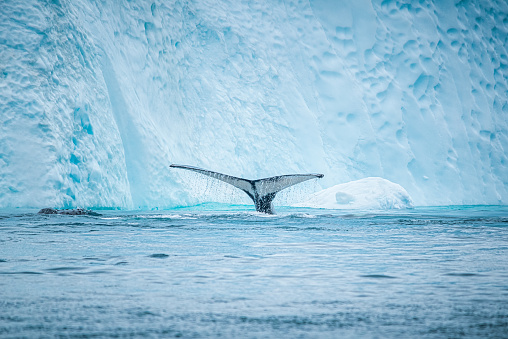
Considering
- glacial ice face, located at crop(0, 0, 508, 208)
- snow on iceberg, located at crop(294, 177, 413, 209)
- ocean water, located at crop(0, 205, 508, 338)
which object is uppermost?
glacial ice face, located at crop(0, 0, 508, 208)

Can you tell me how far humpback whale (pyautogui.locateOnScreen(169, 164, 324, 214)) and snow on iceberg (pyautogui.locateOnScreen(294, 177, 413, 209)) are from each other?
1119 cm

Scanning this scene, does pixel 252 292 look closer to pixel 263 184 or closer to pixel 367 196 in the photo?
pixel 263 184

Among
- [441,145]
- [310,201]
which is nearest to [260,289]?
[310,201]

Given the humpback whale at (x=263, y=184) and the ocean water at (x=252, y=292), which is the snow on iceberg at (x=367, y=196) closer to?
the humpback whale at (x=263, y=184)

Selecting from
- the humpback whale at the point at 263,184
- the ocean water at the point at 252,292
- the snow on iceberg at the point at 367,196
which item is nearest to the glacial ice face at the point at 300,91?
the snow on iceberg at the point at 367,196

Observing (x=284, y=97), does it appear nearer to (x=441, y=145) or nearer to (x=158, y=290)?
(x=441, y=145)

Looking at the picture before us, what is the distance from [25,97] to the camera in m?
21.5

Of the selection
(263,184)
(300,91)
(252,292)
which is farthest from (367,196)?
(252,292)

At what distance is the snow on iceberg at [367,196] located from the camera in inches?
1075

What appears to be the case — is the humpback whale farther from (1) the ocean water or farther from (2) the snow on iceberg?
(2) the snow on iceberg

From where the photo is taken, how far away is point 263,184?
52.6ft

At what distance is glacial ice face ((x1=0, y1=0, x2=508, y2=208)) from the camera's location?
2689 centimetres

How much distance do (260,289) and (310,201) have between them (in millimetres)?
27088

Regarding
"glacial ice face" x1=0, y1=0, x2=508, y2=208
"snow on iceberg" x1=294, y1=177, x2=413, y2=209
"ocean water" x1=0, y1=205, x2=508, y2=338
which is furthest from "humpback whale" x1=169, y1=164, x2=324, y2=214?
"snow on iceberg" x1=294, y1=177, x2=413, y2=209
